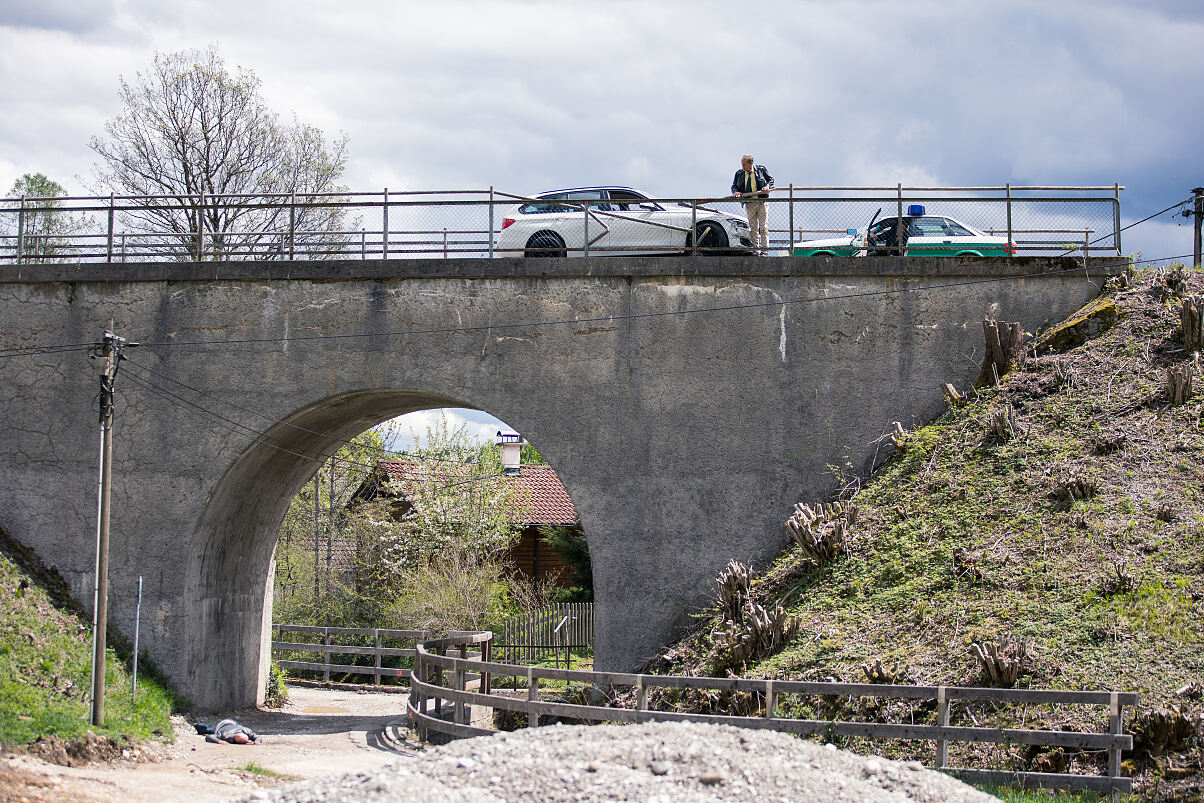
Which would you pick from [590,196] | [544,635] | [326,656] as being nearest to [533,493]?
[544,635]

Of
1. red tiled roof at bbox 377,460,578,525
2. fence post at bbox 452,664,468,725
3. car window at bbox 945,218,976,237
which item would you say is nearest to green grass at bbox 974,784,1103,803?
fence post at bbox 452,664,468,725

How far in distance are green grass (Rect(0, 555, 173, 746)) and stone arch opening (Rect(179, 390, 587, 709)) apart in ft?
3.88

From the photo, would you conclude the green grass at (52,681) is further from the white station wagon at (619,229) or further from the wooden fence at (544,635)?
the wooden fence at (544,635)

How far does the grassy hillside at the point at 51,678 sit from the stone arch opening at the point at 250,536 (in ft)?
3.79

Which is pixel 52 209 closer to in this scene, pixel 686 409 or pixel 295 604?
pixel 686 409

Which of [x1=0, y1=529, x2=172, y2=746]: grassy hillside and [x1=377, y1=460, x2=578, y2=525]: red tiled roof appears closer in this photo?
[x1=0, y1=529, x2=172, y2=746]: grassy hillside

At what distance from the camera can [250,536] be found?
57.6 feet

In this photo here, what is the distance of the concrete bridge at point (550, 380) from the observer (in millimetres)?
14750

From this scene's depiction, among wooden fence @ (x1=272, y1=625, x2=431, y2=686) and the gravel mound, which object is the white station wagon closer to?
the gravel mound

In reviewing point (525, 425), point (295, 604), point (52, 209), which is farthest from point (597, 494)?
point (295, 604)

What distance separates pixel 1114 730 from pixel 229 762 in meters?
9.51

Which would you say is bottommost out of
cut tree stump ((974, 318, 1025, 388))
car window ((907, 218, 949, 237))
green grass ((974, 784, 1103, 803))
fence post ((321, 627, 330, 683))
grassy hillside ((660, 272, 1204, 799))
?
fence post ((321, 627, 330, 683))

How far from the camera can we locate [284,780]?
1170 centimetres

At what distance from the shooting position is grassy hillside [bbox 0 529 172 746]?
12164 millimetres
